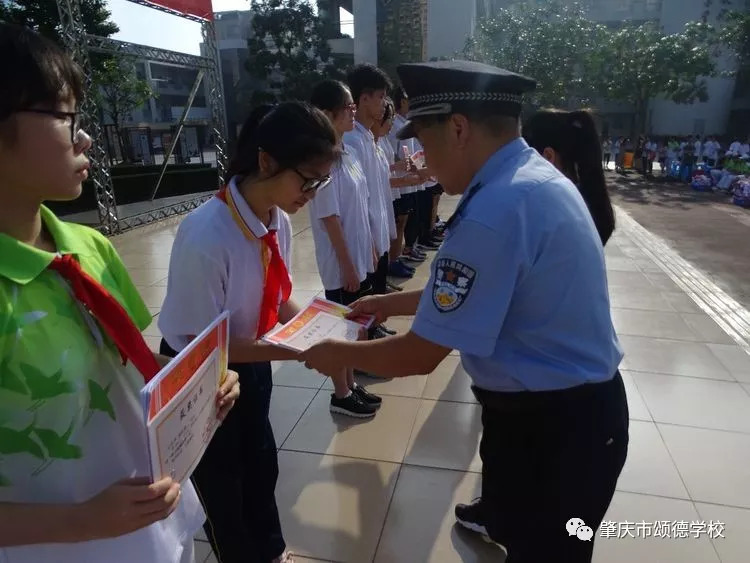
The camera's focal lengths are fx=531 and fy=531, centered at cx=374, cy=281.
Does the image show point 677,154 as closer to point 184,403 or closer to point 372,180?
point 372,180

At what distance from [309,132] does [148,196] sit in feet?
42.4

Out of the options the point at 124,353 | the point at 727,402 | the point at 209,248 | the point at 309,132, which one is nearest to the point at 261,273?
the point at 209,248

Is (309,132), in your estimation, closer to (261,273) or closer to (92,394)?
(261,273)

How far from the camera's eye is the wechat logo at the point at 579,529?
1.39m

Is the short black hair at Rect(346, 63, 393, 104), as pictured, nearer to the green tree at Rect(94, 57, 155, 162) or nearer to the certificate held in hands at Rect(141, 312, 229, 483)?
the certificate held in hands at Rect(141, 312, 229, 483)

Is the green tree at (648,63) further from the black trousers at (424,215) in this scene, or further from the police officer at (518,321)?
the police officer at (518,321)

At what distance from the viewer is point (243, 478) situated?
1789 millimetres

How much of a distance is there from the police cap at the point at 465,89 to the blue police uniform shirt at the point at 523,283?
11cm

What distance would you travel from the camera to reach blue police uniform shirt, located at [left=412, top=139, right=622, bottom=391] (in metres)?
1.13

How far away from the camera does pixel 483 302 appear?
45.3 inches

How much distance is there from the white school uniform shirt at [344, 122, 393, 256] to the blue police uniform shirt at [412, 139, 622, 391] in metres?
2.27

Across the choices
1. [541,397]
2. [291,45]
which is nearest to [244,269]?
[541,397]

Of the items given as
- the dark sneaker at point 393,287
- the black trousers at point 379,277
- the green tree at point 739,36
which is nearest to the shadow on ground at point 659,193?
the green tree at point 739,36

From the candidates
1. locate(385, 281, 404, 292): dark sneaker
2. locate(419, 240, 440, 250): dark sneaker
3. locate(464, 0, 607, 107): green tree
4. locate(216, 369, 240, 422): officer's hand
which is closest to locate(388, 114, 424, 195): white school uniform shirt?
locate(385, 281, 404, 292): dark sneaker
